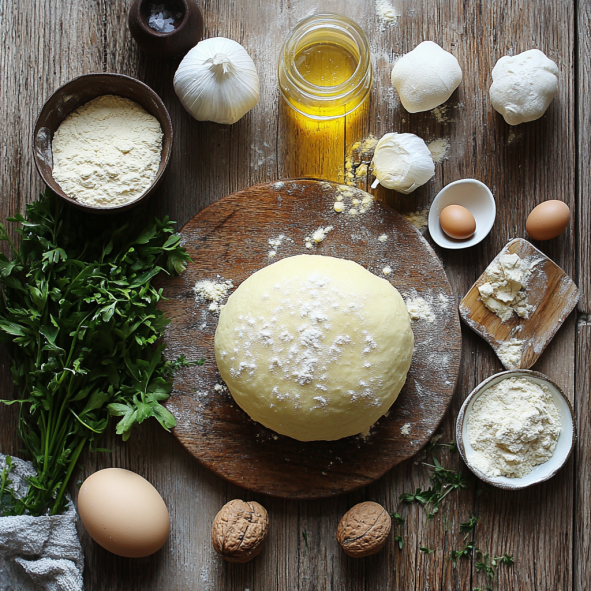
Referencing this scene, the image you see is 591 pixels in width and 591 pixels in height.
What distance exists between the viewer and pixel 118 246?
1.54 m

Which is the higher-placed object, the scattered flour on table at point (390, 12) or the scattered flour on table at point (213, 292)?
the scattered flour on table at point (390, 12)

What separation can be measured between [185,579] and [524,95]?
5.99 ft

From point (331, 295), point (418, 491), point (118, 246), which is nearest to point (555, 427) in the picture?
point (418, 491)

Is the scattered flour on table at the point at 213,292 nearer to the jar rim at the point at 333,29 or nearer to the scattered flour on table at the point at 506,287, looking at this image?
the jar rim at the point at 333,29

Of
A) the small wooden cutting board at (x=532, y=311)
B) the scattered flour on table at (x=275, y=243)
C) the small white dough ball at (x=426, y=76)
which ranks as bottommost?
the small wooden cutting board at (x=532, y=311)

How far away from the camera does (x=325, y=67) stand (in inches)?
62.1

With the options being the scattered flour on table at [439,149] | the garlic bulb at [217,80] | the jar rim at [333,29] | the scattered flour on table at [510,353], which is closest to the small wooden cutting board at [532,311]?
→ the scattered flour on table at [510,353]

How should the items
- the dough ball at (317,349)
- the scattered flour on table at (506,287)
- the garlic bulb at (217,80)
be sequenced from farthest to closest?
the scattered flour on table at (506,287) → the garlic bulb at (217,80) → the dough ball at (317,349)

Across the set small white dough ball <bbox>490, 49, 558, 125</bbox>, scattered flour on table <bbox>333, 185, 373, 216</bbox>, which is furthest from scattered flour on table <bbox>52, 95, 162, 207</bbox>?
small white dough ball <bbox>490, 49, 558, 125</bbox>

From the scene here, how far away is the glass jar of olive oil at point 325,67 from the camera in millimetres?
1506

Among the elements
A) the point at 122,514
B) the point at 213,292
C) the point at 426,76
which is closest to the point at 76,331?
the point at 213,292

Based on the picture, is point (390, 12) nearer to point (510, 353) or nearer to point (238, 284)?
point (238, 284)

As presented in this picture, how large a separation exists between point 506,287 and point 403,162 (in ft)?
1.67

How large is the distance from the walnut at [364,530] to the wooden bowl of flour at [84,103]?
113cm
